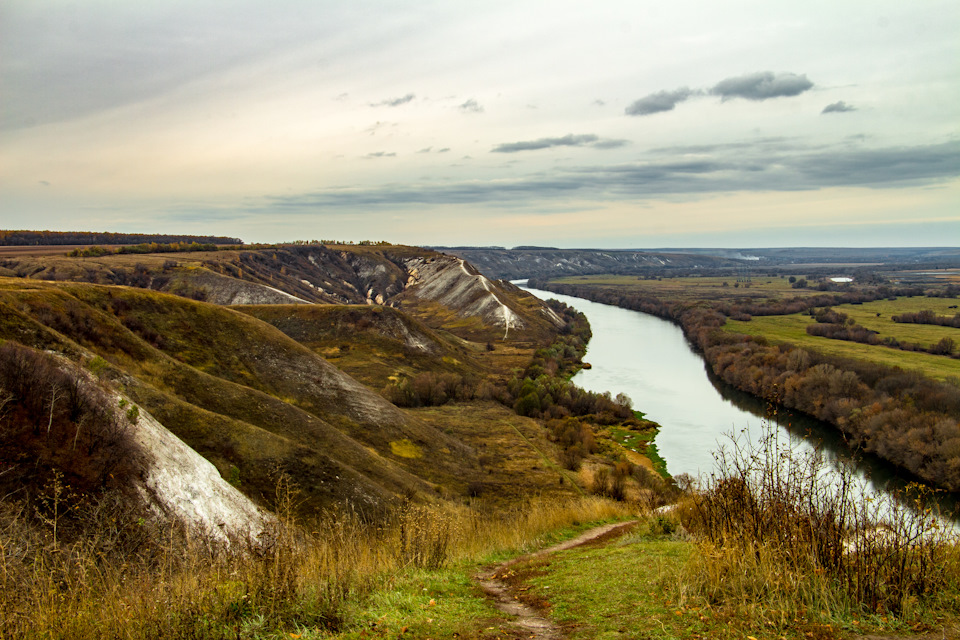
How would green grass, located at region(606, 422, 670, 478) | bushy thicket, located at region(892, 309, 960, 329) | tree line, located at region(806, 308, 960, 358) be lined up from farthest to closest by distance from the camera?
bushy thicket, located at region(892, 309, 960, 329)
tree line, located at region(806, 308, 960, 358)
green grass, located at region(606, 422, 670, 478)

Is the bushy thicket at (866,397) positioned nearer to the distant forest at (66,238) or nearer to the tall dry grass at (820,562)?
the tall dry grass at (820,562)

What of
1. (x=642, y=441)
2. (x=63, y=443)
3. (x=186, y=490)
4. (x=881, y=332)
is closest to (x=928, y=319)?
(x=881, y=332)

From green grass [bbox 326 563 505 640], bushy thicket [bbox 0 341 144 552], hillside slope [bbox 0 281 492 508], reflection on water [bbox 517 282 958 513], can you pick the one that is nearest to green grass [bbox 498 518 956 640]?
green grass [bbox 326 563 505 640]

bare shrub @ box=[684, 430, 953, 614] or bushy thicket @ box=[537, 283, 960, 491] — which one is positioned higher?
bare shrub @ box=[684, 430, 953, 614]

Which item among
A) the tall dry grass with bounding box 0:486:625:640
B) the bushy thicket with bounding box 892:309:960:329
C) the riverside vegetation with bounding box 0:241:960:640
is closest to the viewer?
the tall dry grass with bounding box 0:486:625:640

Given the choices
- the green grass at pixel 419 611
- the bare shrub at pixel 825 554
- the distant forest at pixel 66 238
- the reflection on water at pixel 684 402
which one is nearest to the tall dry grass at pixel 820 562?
the bare shrub at pixel 825 554

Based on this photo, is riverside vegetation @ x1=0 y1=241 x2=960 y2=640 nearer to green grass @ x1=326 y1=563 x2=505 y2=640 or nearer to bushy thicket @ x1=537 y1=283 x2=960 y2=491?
green grass @ x1=326 y1=563 x2=505 y2=640

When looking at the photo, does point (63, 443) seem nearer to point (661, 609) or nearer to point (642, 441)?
point (661, 609)
